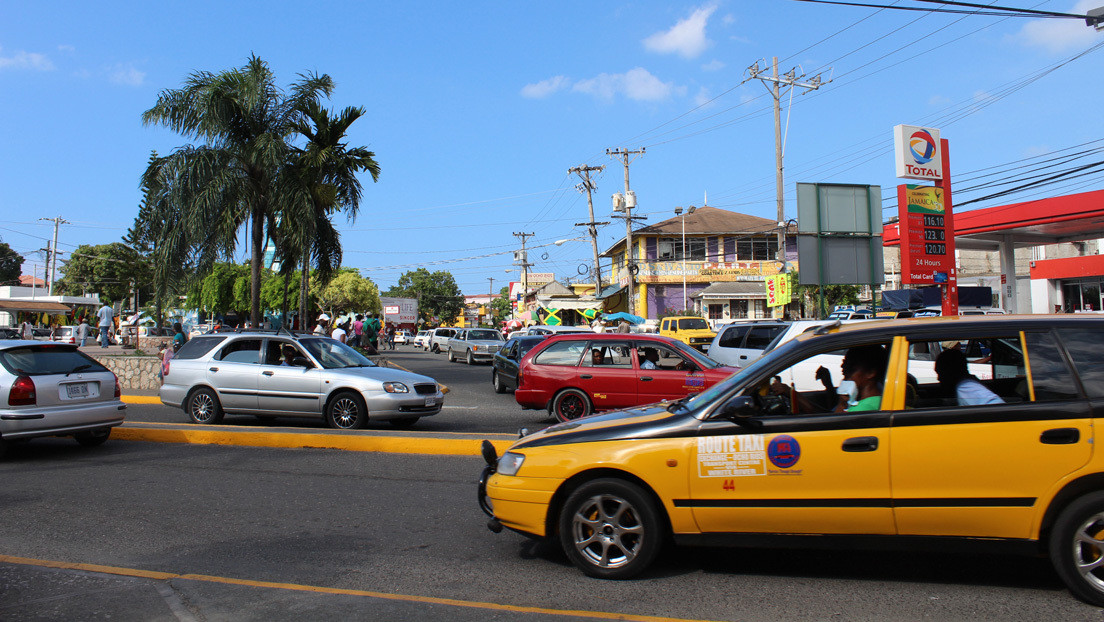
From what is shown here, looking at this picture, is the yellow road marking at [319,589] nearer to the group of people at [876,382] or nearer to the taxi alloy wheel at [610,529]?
Answer: the taxi alloy wheel at [610,529]

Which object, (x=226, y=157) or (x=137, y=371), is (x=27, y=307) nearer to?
(x=137, y=371)

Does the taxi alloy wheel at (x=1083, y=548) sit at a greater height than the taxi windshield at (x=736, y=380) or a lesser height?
lesser

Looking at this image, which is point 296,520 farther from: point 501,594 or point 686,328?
point 686,328

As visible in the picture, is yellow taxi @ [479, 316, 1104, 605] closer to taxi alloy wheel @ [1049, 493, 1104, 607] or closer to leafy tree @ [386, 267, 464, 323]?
taxi alloy wheel @ [1049, 493, 1104, 607]

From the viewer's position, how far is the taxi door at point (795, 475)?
167 inches

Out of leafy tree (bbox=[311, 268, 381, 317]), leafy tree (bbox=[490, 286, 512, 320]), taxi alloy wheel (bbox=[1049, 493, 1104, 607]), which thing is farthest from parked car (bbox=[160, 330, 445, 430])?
leafy tree (bbox=[490, 286, 512, 320])

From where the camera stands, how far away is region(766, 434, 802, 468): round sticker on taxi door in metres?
4.31

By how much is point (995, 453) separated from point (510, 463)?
282 cm

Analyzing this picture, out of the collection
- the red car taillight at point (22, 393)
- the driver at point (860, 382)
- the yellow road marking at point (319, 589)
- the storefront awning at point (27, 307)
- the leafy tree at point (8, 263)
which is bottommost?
the yellow road marking at point (319, 589)

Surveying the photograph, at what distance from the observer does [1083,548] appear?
3.99m

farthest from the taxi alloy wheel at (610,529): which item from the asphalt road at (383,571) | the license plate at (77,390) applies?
the license plate at (77,390)

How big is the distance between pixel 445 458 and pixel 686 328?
68.7 feet

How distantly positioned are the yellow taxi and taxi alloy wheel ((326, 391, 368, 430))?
6.60m

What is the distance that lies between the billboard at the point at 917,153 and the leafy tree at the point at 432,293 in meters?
101
